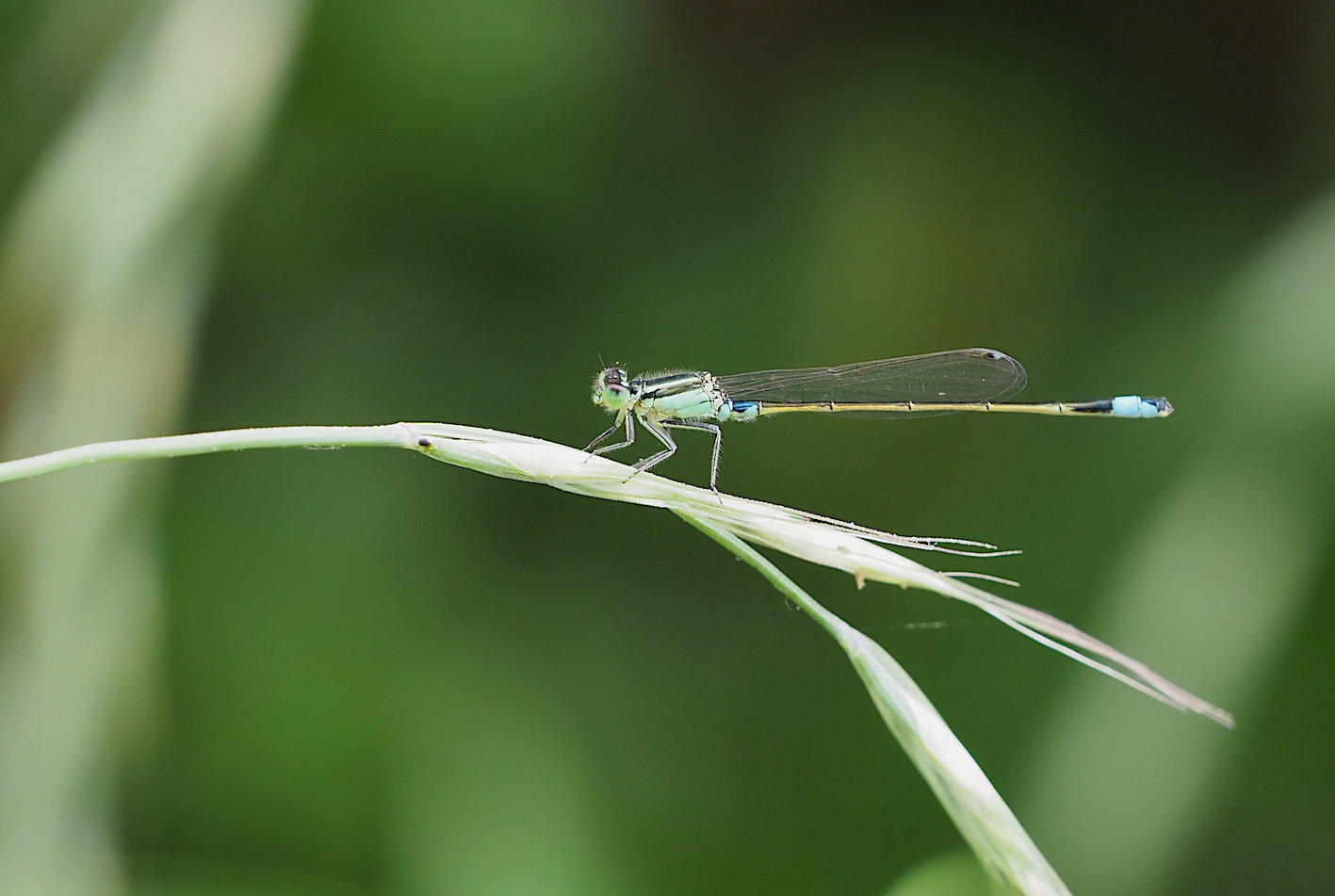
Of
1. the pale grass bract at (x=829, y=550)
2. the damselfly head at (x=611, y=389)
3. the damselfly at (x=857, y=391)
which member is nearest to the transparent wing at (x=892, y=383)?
the damselfly at (x=857, y=391)

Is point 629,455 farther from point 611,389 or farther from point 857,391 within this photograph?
point 857,391

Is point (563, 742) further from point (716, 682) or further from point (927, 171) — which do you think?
point (927, 171)

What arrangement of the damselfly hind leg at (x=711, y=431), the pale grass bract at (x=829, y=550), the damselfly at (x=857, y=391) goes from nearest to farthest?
1. the pale grass bract at (x=829, y=550)
2. the damselfly hind leg at (x=711, y=431)
3. the damselfly at (x=857, y=391)

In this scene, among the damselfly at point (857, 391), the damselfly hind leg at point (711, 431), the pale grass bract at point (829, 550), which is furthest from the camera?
the damselfly at point (857, 391)

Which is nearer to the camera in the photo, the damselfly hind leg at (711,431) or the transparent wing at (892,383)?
the damselfly hind leg at (711,431)

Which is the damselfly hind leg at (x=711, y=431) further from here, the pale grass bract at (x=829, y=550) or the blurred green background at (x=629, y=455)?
the pale grass bract at (x=829, y=550)

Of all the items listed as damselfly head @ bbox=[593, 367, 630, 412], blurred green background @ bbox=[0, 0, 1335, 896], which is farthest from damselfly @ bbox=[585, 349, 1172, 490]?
blurred green background @ bbox=[0, 0, 1335, 896]

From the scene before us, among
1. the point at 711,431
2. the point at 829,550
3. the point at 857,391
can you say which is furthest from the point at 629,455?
the point at 829,550
